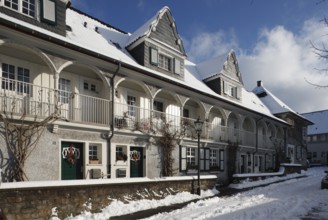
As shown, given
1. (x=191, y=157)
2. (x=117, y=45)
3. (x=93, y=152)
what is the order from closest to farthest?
(x=93, y=152), (x=117, y=45), (x=191, y=157)

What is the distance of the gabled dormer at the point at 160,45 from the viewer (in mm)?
17719

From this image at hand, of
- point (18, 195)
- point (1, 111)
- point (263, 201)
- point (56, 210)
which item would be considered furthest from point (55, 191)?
point (263, 201)

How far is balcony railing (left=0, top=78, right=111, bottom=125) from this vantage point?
431 inches

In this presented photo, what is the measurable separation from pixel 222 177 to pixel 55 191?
1485 cm

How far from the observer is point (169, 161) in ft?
55.1

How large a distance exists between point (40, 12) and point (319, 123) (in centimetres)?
5877

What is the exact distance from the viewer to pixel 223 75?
24.5 meters

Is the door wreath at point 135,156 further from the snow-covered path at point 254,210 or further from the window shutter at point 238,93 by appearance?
the window shutter at point 238,93

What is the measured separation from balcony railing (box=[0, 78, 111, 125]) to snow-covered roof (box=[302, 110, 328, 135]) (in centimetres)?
5368

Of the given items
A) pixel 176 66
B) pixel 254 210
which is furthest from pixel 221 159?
pixel 254 210

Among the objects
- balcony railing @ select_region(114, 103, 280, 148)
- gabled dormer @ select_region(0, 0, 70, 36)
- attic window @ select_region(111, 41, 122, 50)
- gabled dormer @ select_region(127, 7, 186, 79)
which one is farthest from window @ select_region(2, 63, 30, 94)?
gabled dormer @ select_region(127, 7, 186, 79)

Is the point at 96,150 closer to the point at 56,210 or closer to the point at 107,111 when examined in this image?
the point at 107,111

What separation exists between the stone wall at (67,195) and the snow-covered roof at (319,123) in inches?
2092

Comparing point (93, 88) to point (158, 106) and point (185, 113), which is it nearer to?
point (158, 106)
